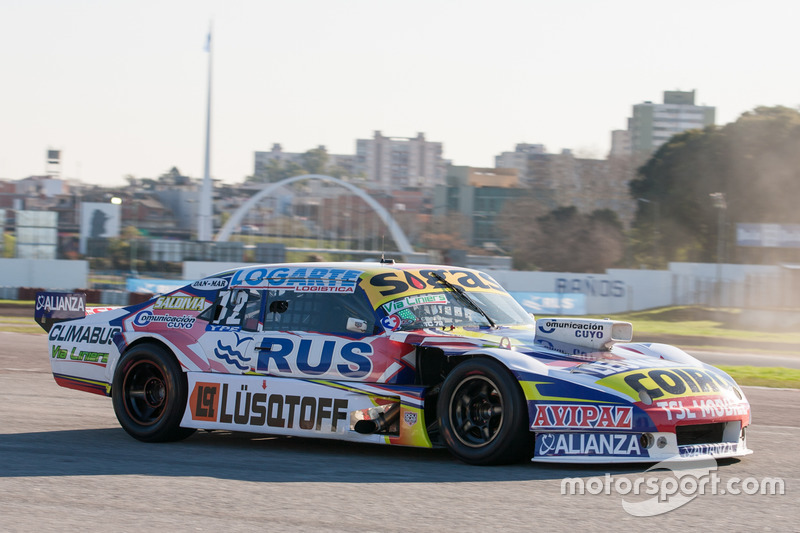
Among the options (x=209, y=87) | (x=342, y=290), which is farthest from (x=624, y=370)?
(x=209, y=87)

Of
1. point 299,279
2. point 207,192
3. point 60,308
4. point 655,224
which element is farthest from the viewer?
point 207,192

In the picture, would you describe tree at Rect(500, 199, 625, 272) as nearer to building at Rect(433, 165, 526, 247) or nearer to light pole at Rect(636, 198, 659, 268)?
light pole at Rect(636, 198, 659, 268)

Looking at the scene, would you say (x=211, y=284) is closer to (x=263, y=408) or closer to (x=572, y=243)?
(x=263, y=408)

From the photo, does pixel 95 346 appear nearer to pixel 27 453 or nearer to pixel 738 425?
pixel 27 453

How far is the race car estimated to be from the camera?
5.77 meters

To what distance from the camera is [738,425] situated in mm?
6070

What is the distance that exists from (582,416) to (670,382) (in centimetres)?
67

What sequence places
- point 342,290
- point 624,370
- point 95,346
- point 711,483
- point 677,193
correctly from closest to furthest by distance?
point 711,483 → point 624,370 → point 342,290 → point 95,346 → point 677,193

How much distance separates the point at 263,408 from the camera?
6902mm

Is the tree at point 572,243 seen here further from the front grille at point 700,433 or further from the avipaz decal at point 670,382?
the front grille at point 700,433

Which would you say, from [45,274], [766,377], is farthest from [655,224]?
[766,377]

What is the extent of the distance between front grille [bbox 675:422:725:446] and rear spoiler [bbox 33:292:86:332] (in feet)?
17.7

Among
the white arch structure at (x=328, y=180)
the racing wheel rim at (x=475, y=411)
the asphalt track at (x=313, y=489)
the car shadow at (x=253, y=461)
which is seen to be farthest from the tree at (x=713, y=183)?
the racing wheel rim at (x=475, y=411)

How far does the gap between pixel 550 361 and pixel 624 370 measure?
1.56ft
